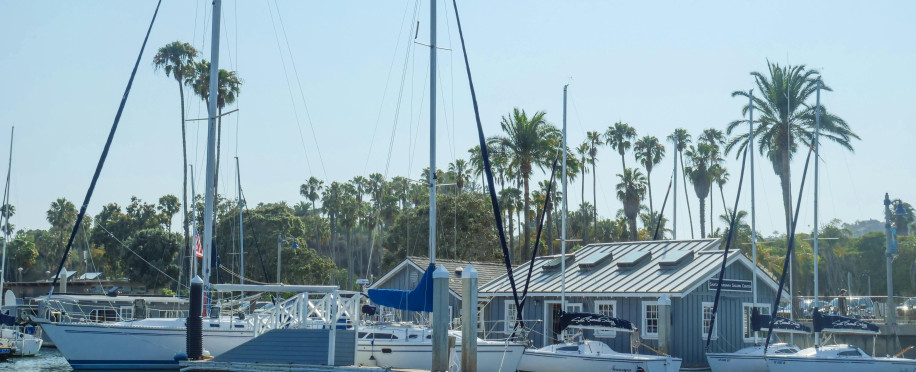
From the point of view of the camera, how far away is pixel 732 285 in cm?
3066

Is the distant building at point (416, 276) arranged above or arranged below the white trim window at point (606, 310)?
above

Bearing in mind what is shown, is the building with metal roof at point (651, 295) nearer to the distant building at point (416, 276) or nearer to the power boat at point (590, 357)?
the power boat at point (590, 357)

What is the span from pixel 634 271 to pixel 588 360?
583 centimetres

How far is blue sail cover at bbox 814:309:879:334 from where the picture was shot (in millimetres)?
28516

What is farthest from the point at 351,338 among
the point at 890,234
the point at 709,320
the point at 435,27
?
the point at 890,234

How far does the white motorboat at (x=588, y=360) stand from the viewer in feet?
82.7

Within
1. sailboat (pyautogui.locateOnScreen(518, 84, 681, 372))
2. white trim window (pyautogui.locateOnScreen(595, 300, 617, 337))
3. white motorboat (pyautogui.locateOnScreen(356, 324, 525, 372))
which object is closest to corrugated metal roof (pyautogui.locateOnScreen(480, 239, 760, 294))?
white trim window (pyautogui.locateOnScreen(595, 300, 617, 337))

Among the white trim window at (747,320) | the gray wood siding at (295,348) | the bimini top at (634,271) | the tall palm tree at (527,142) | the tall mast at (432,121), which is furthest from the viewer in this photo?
the tall palm tree at (527,142)

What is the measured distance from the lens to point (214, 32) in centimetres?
2770

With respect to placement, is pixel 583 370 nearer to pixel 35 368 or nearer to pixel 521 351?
pixel 521 351

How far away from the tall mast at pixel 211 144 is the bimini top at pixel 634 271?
11583mm

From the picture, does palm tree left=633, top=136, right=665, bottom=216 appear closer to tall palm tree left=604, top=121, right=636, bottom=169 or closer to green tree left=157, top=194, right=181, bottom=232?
tall palm tree left=604, top=121, right=636, bottom=169

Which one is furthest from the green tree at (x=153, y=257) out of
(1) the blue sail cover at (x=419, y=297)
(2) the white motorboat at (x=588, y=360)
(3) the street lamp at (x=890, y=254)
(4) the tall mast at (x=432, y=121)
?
(3) the street lamp at (x=890, y=254)

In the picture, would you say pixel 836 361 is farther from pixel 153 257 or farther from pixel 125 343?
pixel 153 257
